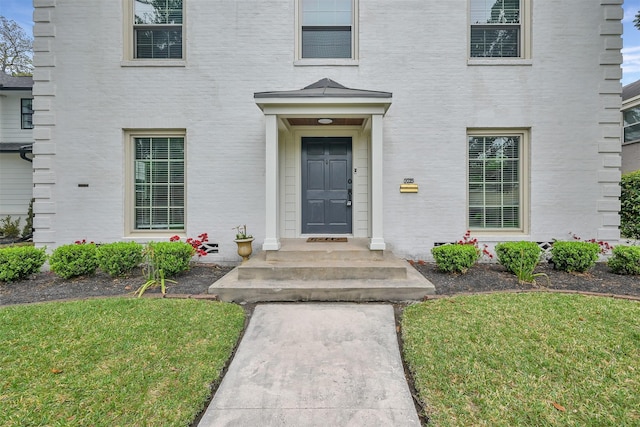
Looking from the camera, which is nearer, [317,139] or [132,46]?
[132,46]

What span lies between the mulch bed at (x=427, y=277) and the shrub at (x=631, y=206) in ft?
8.16

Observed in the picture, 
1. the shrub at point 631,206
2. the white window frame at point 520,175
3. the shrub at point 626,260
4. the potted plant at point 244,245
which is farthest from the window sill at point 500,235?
the potted plant at point 244,245

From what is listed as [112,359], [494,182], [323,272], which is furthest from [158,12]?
[494,182]

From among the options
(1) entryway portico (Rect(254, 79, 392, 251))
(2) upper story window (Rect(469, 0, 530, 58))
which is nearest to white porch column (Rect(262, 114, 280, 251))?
(1) entryway portico (Rect(254, 79, 392, 251))

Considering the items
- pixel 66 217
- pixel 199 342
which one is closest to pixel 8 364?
pixel 199 342

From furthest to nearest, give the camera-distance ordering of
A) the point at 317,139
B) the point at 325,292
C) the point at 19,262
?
the point at 317,139 → the point at 19,262 → the point at 325,292

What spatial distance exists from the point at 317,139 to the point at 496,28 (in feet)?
13.4

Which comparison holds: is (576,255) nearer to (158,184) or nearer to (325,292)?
(325,292)

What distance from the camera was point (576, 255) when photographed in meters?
5.01

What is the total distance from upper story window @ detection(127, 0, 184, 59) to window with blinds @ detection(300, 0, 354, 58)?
2478 millimetres

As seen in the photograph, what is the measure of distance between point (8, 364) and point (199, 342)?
4.74 feet

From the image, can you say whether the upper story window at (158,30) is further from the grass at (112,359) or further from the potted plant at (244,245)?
the grass at (112,359)

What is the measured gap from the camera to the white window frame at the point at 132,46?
19.9 feet

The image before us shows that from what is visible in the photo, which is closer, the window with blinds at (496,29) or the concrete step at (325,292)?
the concrete step at (325,292)
